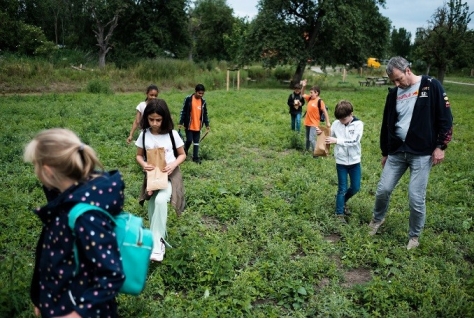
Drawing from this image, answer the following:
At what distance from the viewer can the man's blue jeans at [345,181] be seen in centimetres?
611

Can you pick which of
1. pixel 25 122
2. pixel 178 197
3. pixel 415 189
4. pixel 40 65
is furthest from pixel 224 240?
pixel 40 65

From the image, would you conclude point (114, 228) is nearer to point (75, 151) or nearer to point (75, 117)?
point (75, 151)

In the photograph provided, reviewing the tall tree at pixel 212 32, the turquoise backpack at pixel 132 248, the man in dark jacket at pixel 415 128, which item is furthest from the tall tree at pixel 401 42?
the turquoise backpack at pixel 132 248

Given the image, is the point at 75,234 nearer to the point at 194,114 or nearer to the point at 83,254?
the point at 83,254

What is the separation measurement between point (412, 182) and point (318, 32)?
30485 millimetres

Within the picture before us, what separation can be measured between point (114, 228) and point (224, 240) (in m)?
3.27

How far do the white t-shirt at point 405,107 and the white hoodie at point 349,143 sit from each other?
942mm

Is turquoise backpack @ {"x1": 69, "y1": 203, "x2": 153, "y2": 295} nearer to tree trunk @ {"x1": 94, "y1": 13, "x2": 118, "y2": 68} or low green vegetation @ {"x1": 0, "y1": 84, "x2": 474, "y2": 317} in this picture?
low green vegetation @ {"x1": 0, "y1": 84, "x2": 474, "y2": 317}

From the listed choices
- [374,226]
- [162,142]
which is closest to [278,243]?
[374,226]

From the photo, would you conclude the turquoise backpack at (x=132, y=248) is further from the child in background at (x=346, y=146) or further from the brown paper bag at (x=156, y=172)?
the child in background at (x=346, y=146)

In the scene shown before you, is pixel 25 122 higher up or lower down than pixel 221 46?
lower down

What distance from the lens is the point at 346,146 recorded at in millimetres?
6000

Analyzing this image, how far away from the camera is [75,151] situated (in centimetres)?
207

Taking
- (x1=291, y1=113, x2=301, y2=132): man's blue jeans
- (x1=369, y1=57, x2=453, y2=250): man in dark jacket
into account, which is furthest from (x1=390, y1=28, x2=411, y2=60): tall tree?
(x1=369, y1=57, x2=453, y2=250): man in dark jacket
